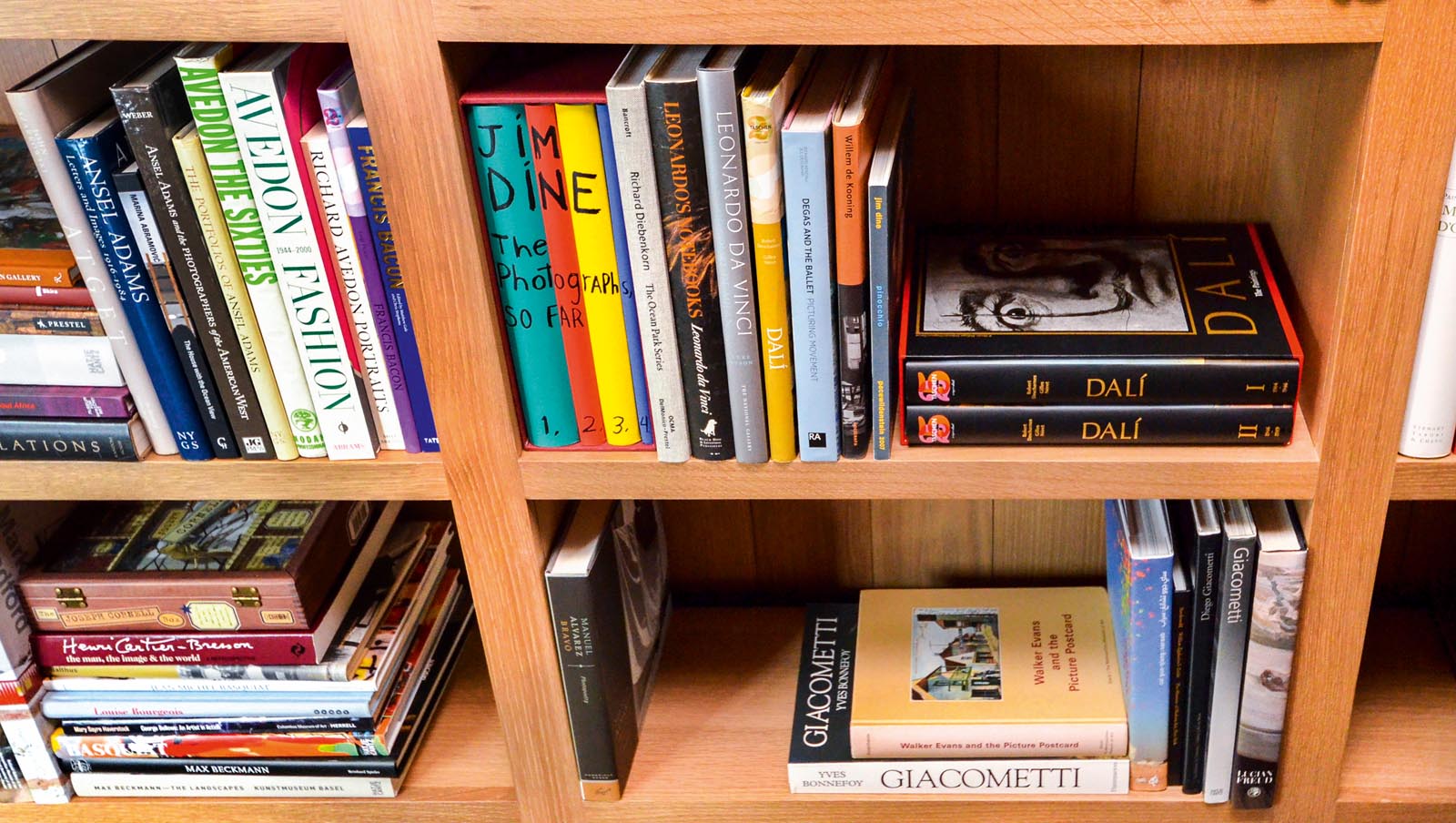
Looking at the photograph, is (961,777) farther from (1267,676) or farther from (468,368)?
(468,368)

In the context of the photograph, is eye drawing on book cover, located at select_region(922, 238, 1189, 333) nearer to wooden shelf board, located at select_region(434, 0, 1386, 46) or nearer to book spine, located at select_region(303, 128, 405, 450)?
wooden shelf board, located at select_region(434, 0, 1386, 46)

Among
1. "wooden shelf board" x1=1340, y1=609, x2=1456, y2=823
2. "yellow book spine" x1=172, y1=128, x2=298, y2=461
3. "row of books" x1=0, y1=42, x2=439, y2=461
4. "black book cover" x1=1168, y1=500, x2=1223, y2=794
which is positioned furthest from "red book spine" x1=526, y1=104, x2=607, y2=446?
"wooden shelf board" x1=1340, y1=609, x2=1456, y2=823

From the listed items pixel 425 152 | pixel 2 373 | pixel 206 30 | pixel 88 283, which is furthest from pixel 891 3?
pixel 2 373

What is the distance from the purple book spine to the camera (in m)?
0.92

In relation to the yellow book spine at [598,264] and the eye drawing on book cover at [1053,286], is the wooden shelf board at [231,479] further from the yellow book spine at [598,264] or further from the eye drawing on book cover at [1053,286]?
the eye drawing on book cover at [1053,286]

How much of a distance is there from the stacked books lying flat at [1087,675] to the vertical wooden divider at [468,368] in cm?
22

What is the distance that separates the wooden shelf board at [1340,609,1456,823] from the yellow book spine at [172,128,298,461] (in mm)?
859

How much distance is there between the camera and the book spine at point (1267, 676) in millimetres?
888

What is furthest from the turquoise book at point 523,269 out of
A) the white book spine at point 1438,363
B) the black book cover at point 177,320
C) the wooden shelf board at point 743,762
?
the white book spine at point 1438,363

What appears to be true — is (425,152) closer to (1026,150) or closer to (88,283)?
(88,283)

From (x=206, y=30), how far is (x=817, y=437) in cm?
Answer: 46

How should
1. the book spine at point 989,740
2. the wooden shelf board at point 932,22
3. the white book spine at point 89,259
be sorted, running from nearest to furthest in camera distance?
the wooden shelf board at point 932,22 < the white book spine at point 89,259 < the book spine at point 989,740

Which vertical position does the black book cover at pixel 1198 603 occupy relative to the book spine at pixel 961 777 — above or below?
above

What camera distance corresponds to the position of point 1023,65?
3.28ft
